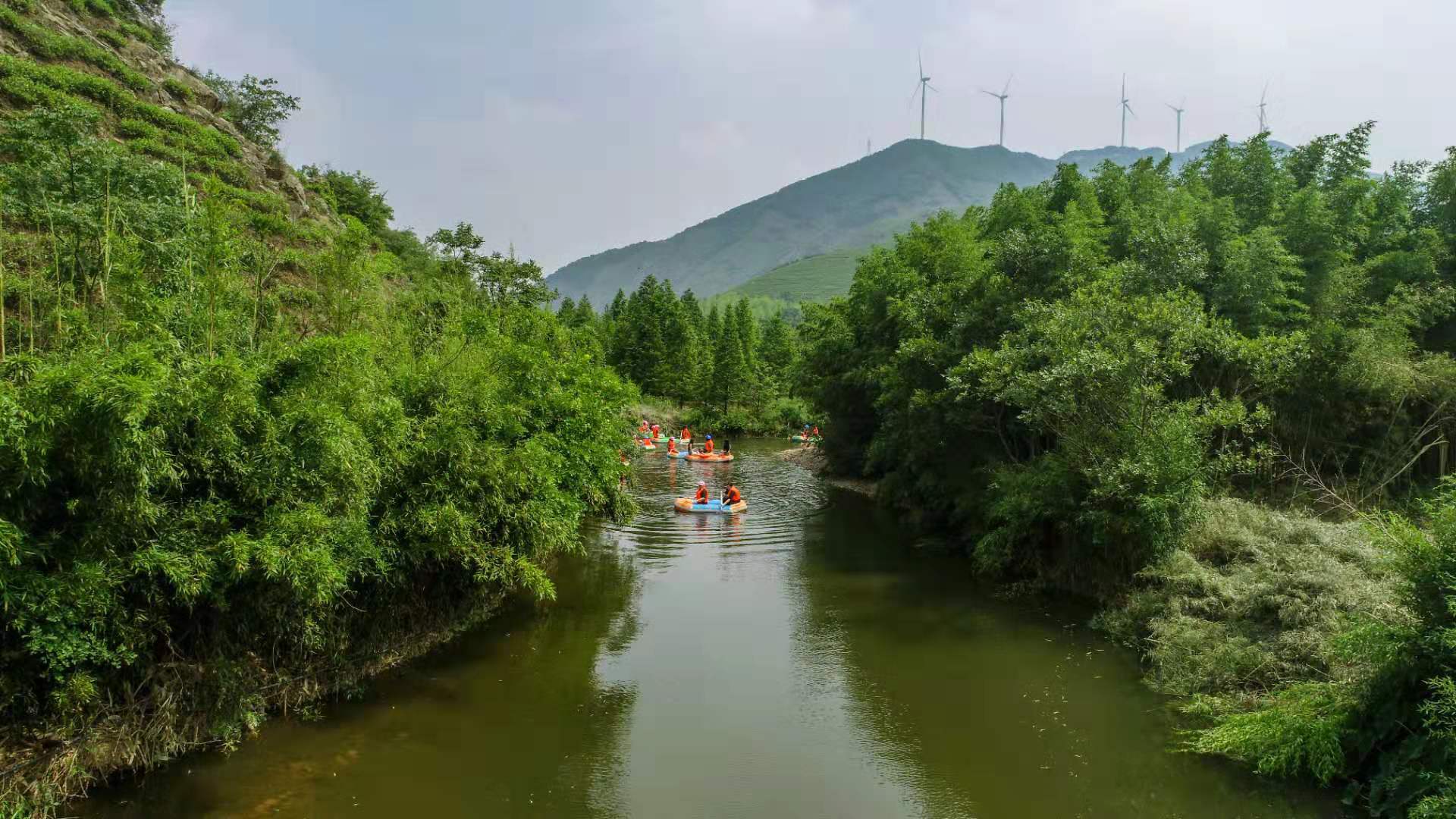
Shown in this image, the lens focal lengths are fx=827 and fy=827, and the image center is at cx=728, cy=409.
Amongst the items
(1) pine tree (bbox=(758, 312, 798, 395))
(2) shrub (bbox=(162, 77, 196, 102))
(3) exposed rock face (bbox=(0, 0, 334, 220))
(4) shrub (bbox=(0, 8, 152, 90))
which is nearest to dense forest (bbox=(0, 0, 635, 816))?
(3) exposed rock face (bbox=(0, 0, 334, 220))

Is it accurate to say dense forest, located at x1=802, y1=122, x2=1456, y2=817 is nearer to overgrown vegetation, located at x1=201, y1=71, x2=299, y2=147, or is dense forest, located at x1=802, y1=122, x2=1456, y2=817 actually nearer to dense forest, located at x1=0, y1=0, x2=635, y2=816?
dense forest, located at x1=0, y1=0, x2=635, y2=816

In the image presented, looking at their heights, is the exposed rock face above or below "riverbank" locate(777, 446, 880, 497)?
above

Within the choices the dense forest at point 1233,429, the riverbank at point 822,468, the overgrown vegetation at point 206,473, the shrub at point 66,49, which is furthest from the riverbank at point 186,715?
the shrub at point 66,49

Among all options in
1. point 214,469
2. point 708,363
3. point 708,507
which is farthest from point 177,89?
point 214,469

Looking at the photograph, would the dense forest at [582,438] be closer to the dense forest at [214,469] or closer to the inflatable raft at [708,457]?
the dense forest at [214,469]

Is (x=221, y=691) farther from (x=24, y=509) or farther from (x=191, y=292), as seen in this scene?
(x=191, y=292)

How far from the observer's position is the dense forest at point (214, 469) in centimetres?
895

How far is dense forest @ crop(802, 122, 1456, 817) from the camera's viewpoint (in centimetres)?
1095

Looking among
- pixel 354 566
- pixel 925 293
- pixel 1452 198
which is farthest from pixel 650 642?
pixel 1452 198

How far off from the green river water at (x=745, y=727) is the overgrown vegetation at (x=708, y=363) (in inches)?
1621

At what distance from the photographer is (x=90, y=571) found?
29.3 feet

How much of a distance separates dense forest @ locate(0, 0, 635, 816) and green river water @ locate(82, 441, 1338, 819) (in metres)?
1.06

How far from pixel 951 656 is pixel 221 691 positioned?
42.0ft

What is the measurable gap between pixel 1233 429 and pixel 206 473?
2342cm
